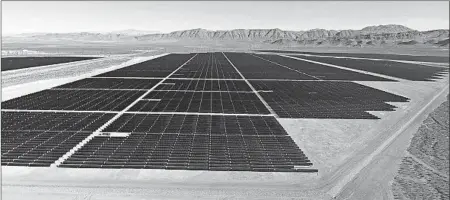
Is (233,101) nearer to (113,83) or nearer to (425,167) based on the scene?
(113,83)

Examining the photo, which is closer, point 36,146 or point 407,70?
point 36,146

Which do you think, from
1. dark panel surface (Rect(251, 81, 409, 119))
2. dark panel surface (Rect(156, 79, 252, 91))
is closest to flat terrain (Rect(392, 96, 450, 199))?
dark panel surface (Rect(251, 81, 409, 119))

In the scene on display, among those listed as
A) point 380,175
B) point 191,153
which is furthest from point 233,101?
point 380,175

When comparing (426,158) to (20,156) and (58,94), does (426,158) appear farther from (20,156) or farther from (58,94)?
(58,94)

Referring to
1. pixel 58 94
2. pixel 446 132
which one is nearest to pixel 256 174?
pixel 446 132

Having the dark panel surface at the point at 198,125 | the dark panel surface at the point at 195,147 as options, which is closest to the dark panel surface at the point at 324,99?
the dark panel surface at the point at 198,125
